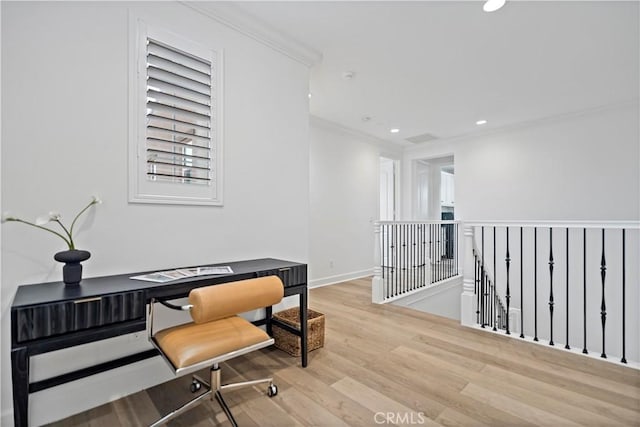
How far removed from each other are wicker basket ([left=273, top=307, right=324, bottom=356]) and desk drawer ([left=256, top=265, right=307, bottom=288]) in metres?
0.44

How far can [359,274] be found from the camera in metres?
5.35

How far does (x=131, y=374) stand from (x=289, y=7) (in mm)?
2742

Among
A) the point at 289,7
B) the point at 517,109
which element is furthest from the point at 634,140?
the point at 289,7

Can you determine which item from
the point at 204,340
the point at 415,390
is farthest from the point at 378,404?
the point at 204,340

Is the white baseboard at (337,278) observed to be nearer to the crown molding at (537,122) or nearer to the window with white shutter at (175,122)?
the window with white shutter at (175,122)

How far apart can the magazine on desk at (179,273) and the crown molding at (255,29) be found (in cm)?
183

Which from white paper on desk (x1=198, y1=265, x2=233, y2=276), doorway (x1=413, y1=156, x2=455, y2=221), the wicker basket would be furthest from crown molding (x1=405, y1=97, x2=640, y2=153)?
white paper on desk (x1=198, y1=265, x2=233, y2=276)

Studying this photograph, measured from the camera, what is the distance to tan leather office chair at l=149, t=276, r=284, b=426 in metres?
1.39

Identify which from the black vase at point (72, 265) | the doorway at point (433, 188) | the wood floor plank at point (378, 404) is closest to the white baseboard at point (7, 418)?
the black vase at point (72, 265)

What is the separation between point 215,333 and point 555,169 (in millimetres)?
5413

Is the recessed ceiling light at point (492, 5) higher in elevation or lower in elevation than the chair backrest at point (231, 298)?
higher

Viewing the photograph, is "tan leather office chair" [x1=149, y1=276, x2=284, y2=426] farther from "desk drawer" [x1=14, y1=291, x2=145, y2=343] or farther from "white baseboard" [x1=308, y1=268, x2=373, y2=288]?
"white baseboard" [x1=308, y1=268, x2=373, y2=288]

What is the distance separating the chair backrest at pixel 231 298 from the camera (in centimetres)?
139

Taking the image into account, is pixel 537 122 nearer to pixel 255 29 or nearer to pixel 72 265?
pixel 255 29
